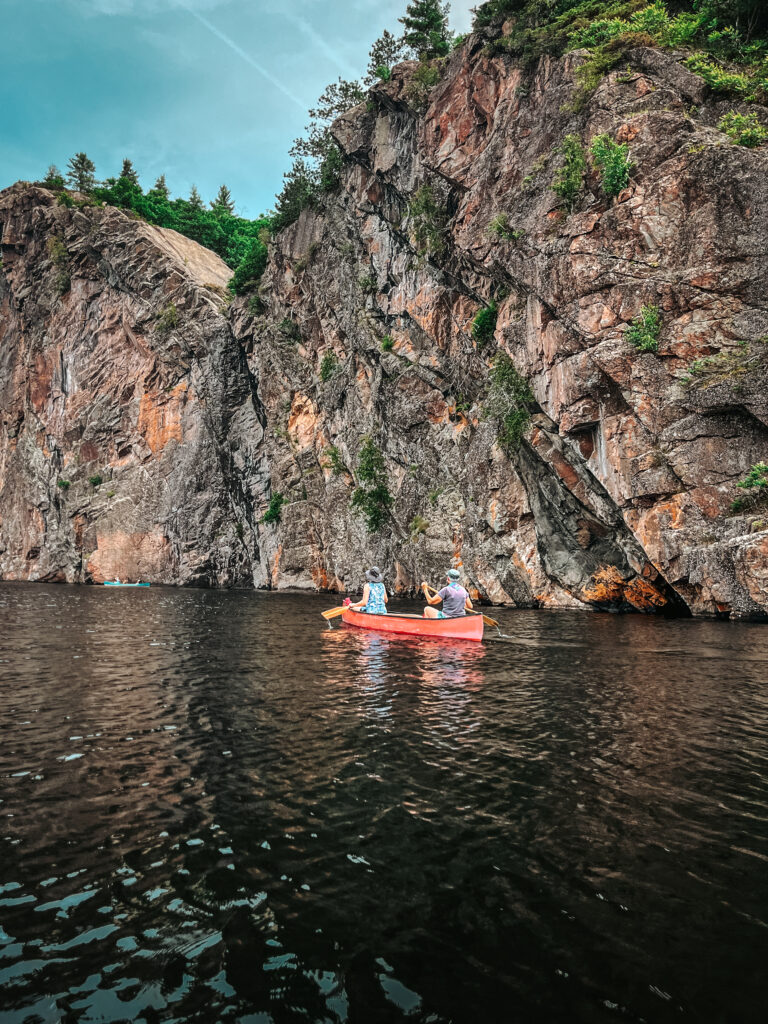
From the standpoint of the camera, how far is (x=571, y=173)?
89.7ft

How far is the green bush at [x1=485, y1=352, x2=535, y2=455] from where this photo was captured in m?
30.9

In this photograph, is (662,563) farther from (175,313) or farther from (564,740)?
(175,313)

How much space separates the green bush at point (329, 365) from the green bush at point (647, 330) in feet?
81.6

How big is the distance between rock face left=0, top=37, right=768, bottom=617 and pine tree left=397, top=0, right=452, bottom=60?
10.1 ft

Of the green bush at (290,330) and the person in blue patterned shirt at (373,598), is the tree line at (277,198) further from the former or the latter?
the person in blue patterned shirt at (373,598)

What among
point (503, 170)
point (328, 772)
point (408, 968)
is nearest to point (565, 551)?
point (503, 170)

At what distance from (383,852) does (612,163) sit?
28.2 meters

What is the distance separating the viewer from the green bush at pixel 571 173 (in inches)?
1070

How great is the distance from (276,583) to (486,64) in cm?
3619

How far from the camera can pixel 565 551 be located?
30.5m

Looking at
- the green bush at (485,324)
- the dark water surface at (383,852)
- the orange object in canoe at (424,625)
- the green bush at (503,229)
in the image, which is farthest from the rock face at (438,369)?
the dark water surface at (383,852)

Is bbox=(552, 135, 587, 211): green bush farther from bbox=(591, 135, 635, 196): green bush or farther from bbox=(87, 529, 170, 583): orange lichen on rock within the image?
bbox=(87, 529, 170, 583): orange lichen on rock

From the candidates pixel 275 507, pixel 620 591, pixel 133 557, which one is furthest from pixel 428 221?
pixel 133 557

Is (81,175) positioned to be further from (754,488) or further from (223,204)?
(754,488)
